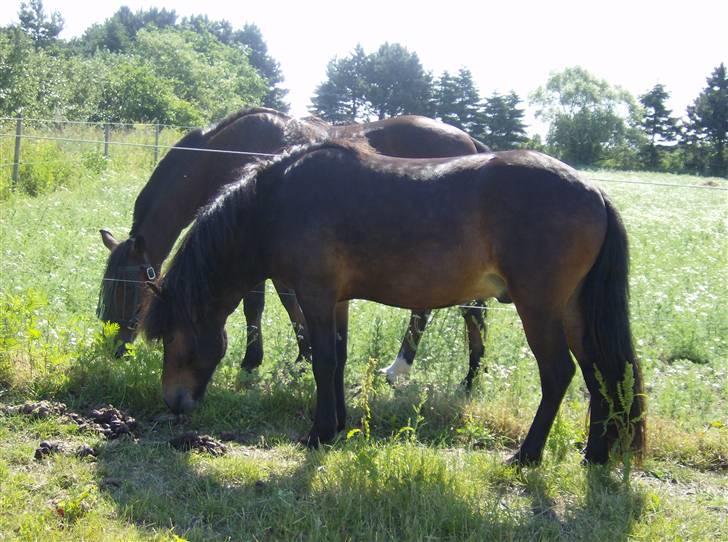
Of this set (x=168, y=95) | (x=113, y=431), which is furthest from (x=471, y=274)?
(x=168, y=95)

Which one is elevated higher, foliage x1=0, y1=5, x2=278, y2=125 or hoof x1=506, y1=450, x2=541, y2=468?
foliage x1=0, y1=5, x2=278, y2=125

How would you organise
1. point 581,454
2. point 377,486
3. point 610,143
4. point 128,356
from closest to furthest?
point 377,486
point 581,454
point 128,356
point 610,143

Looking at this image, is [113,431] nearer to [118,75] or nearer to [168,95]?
[168,95]

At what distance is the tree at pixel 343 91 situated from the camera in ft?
167

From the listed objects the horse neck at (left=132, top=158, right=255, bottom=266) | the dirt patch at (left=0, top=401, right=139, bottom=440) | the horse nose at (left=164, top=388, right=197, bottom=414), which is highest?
the horse neck at (left=132, top=158, right=255, bottom=266)

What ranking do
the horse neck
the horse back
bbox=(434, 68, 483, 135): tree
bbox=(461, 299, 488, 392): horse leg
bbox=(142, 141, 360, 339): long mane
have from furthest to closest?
bbox=(434, 68, 483, 135): tree
the horse neck
bbox=(461, 299, 488, 392): horse leg
bbox=(142, 141, 360, 339): long mane
the horse back

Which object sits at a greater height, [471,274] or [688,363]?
[471,274]

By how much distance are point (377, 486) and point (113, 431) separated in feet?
6.46

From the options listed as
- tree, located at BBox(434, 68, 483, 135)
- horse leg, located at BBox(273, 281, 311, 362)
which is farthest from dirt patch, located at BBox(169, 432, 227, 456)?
tree, located at BBox(434, 68, 483, 135)

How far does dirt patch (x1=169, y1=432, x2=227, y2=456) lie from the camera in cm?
426

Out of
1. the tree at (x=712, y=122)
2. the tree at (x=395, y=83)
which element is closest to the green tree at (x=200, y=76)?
the tree at (x=395, y=83)

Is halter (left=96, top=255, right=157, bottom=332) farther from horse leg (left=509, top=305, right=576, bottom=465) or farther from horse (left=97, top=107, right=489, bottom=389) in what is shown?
horse leg (left=509, top=305, right=576, bottom=465)

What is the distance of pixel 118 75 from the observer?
109 feet

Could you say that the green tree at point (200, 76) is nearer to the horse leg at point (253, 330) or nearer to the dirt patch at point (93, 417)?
the horse leg at point (253, 330)
